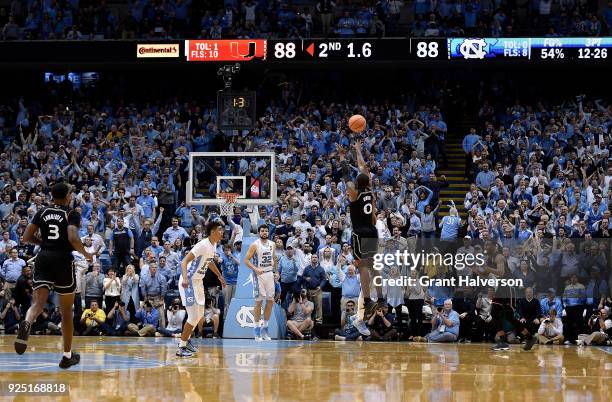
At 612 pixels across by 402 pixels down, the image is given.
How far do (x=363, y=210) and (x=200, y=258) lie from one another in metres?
3.27

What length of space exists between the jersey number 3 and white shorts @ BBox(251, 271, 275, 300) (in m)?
6.85

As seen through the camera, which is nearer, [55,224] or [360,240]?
[55,224]

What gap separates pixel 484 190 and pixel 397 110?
5.15 m

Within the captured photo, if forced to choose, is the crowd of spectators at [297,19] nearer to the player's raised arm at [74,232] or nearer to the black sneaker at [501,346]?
the black sneaker at [501,346]

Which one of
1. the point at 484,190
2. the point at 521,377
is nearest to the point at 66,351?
the point at 521,377

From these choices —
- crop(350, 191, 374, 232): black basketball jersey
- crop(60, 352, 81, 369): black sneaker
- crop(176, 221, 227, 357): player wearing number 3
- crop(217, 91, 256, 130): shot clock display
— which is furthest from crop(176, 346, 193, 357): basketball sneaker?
crop(217, 91, 256, 130): shot clock display

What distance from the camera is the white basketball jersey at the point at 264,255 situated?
18094 mm

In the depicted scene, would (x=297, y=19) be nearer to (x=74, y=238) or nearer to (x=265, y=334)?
(x=265, y=334)

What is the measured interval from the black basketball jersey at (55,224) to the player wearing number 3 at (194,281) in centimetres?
316

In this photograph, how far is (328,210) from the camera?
73.2 feet

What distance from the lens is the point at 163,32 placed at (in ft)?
94.5

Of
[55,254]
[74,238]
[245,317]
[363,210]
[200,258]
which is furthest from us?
[245,317]

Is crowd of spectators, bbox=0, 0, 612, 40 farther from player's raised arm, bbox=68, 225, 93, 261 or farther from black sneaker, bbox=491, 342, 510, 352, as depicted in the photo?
player's raised arm, bbox=68, 225, 93, 261

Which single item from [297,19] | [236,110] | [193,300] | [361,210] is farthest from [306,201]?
[361,210]
